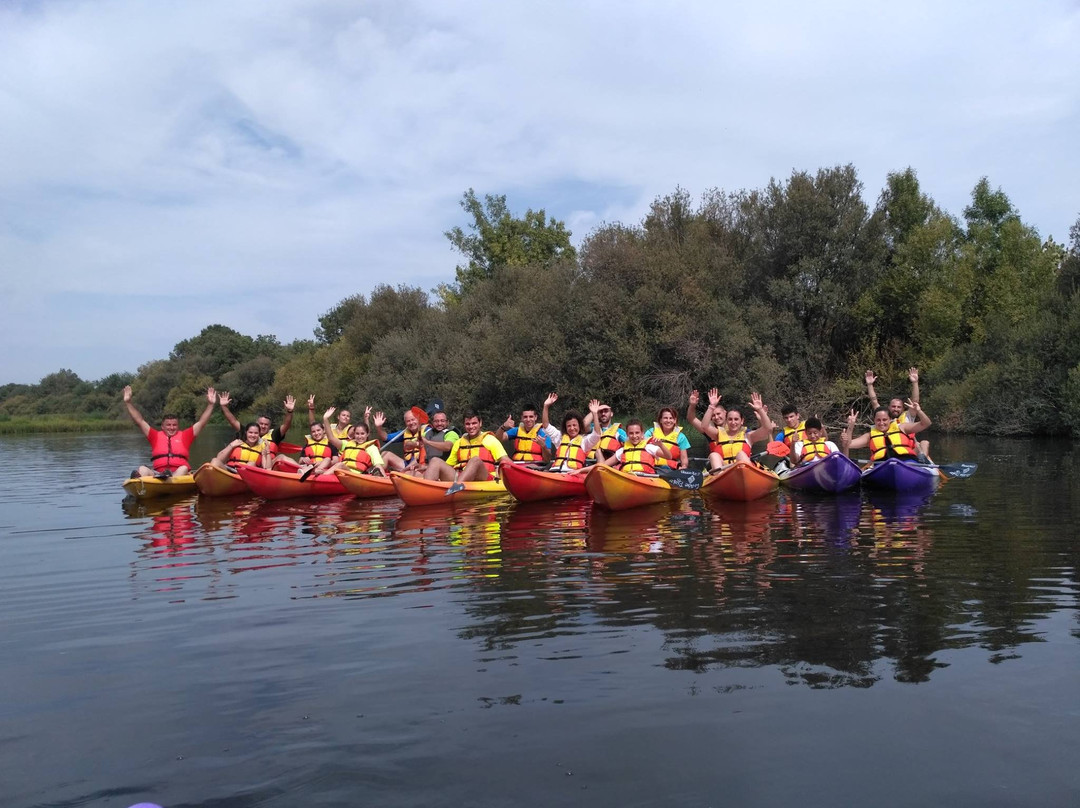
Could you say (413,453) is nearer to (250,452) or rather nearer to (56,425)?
(250,452)

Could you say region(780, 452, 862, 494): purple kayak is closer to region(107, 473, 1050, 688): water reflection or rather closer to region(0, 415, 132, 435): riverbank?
region(107, 473, 1050, 688): water reflection

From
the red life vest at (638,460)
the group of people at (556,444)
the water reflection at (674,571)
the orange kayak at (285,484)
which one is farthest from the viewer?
the orange kayak at (285,484)

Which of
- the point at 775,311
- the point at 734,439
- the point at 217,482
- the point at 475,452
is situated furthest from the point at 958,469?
the point at 775,311

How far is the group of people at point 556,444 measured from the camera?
12.3 meters

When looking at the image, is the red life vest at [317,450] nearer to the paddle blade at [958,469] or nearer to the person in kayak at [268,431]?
the person in kayak at [268,431]

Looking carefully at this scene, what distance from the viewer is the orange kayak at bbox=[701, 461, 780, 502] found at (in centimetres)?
1129

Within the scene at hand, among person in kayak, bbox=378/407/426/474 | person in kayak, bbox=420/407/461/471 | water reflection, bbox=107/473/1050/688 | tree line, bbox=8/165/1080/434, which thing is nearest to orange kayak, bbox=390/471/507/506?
water reflection, bbox=107/473/1050/688

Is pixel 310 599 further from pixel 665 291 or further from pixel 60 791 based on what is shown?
pixel 665 291

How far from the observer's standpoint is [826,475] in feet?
39.5

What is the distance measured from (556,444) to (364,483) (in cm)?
308

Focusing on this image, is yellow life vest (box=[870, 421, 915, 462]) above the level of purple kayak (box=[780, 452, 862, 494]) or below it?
above

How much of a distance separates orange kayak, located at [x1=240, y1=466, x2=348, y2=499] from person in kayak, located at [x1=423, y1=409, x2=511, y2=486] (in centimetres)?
164

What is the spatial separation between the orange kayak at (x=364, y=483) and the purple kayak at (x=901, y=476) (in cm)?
653

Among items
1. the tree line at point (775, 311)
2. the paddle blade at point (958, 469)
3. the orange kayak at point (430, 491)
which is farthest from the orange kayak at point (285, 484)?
the tree line at point (775, 311)
